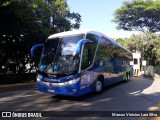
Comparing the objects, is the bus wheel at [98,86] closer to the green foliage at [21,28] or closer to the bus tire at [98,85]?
the bus tire at [98,85]

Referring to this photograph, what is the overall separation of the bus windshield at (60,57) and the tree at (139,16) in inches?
1194

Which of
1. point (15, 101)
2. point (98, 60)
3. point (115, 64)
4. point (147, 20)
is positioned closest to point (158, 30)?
point (147, 20)

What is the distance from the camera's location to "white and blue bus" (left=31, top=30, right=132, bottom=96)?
904 cm

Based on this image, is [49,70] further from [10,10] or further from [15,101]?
[10,10]

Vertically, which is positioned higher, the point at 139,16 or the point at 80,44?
the point at 139,16

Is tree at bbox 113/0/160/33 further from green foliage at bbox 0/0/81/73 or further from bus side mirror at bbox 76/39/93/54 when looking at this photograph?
bus side mirror at bbox 76/39/93/54

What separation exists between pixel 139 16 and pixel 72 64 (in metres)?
33.0

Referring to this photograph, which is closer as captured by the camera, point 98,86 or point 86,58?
point 86,58

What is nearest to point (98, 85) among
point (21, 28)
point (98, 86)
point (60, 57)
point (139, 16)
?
point (98, 86)

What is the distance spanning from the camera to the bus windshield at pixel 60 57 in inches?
362

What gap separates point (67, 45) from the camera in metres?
9.74

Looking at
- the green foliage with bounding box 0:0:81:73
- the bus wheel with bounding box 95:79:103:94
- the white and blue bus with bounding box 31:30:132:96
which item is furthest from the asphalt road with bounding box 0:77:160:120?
the green foliage with bounding box 0:0:81:73

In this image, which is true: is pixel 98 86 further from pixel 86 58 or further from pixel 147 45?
pixel 147 45

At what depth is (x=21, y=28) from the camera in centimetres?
1491
